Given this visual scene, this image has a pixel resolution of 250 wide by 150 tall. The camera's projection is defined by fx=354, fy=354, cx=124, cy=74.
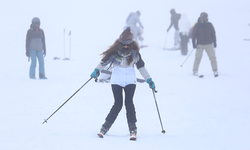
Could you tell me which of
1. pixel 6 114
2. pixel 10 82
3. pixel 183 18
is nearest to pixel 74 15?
pixel 183 18

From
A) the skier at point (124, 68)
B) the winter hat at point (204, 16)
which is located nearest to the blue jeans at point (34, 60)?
the winter hat at point (204, 16)

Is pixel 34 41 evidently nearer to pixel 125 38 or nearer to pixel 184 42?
pixel 125 38

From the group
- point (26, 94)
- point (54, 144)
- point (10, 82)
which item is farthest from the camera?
point (10, 82)

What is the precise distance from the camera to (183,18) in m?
15.9

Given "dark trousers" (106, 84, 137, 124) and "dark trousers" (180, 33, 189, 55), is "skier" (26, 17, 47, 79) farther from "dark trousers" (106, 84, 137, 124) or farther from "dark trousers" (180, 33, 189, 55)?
"dark trousers" (180, 33, 189, 55)

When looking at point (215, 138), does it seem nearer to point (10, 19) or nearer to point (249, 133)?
point (249, 133)

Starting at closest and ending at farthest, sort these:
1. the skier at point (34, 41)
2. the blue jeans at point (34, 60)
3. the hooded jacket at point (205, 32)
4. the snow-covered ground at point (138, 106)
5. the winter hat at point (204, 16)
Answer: the snow-covered ground at point (138, 106), the skier at point (34, 41), the blue jeans at point (34, 60), the winter hat at point (204, 16), the hooded jacket at point (205, 32)

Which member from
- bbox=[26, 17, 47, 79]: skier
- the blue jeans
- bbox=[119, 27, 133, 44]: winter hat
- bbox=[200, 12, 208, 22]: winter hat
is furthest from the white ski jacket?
bbox=[200, 12, 208, 22]: winter hat

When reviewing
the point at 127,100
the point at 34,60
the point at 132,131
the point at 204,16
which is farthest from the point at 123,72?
the point at 204,16

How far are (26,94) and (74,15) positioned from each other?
27.6 meters

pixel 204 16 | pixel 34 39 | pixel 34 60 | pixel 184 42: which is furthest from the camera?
pixel 184 42

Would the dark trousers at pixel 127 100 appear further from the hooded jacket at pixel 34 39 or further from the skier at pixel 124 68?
the hooded jacket at pixel 34 39

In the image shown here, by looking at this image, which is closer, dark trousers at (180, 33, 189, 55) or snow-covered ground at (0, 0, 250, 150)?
snow-covered ground at (0, 0, 250, 150)

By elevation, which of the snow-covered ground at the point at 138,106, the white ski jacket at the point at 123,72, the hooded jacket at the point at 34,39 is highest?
the white ski jacket at the point at 123,72
